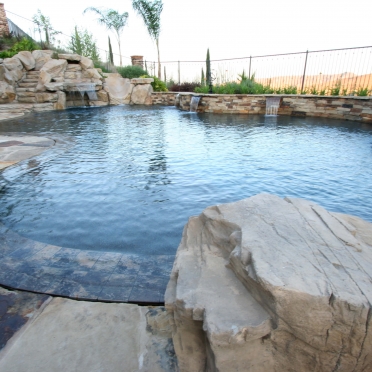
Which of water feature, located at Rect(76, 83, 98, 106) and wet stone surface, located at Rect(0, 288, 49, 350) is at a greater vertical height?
water feature, located at Rect(76, 83, 98, 106)

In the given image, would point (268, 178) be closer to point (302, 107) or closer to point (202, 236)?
point (202, 236)

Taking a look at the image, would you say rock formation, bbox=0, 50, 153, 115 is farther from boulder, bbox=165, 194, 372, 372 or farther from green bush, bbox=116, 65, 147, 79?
boulder, bbox=165, 194, 372, 372

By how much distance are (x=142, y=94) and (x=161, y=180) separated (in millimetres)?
13525

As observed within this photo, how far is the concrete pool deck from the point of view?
2.19 m

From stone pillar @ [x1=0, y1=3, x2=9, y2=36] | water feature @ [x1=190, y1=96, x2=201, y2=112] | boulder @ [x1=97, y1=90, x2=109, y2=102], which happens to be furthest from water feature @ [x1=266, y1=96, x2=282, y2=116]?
stone pillar @ [x1=0, y1=3, x2=9, y2=36]

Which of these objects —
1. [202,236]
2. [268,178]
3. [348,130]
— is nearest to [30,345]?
[202,236]

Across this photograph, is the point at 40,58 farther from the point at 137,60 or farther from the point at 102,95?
the point at 137,60

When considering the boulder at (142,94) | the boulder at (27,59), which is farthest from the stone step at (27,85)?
the boulder at (142,94)

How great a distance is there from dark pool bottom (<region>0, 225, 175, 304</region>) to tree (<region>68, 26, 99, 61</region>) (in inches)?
843

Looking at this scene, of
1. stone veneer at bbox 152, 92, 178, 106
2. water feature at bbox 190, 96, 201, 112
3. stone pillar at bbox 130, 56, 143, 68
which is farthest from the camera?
stone pillar at bbox 130, 56, 143, 68

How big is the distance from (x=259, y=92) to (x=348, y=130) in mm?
5334

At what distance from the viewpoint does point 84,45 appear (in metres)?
21.1

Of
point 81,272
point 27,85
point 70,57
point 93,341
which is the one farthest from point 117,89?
point 93,341

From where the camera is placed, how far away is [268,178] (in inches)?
182
